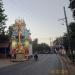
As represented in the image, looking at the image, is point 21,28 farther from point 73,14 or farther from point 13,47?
point 73,14

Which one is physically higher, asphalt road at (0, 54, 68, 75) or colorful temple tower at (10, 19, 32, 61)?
colorful temple tower at (10, 19, 32, 61)

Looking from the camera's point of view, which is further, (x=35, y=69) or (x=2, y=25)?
(x=2, y=25)

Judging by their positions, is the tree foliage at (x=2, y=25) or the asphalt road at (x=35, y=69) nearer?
the asphalt road at (x=35, y=69)

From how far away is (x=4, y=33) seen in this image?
283ft

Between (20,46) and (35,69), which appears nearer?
(35,69)

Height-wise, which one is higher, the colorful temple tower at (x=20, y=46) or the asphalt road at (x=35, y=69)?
the colorful temple tower at (x=20, y=46)

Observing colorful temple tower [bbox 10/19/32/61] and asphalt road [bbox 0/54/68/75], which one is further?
colorful temple tower [bbox 10/19/32/61]

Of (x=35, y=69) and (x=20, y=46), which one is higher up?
(x=20, y=46)

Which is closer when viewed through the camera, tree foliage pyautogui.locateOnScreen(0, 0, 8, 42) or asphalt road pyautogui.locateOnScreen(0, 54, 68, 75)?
asphalt road pyautogui.locateOnScreen(0, 54, 68, 75)

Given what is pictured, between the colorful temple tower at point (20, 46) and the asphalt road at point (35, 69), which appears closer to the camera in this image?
the asphalt road at point (35, 69)

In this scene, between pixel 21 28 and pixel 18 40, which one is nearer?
pixel 18 40

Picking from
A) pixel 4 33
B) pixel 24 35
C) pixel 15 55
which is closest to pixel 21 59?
pixel 15 55

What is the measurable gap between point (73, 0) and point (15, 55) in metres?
32.9

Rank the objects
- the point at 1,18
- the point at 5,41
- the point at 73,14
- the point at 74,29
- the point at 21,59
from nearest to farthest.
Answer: the point at 73,14 → the point at 74,29 → the point at 21,59 → the point at 1,18 → the point at 5,41
